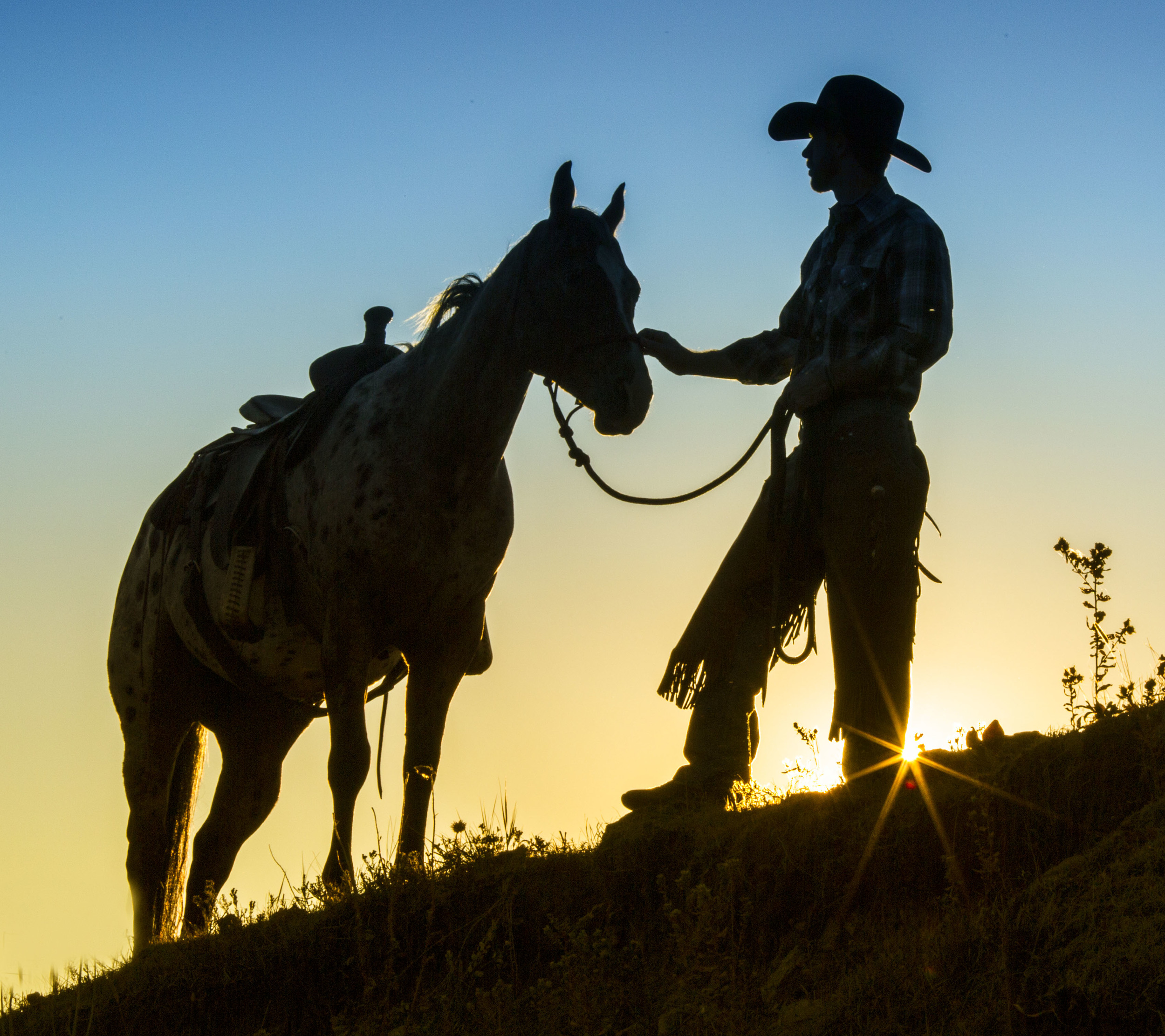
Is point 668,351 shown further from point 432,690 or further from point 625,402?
point 432,690

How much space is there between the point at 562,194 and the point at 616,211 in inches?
17.9

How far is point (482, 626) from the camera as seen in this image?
6285 millimetres

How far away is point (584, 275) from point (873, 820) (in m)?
2.68

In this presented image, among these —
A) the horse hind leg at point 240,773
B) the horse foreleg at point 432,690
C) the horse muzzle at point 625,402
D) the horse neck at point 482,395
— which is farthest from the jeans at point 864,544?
the horse hind leg at point 240,773

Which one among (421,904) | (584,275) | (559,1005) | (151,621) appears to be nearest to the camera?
(559,1005)

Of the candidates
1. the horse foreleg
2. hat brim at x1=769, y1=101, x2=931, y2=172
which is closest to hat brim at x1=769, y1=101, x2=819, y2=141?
hat brim at x1=769, y1=101, x2=931, y2=172

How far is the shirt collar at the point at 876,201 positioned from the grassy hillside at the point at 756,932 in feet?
6.60

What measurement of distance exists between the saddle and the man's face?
8.52 ft

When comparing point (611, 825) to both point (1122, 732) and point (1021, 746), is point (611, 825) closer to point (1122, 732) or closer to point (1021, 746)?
point (1021, 746)

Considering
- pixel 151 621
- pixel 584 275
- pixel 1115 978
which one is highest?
pixel 584 275

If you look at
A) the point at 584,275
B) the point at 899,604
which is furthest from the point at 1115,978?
the point at 584,275

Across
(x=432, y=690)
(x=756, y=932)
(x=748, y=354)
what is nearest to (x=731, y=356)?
(x=748, y=354)

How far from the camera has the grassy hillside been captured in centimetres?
321

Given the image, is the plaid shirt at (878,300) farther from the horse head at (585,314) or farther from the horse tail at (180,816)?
the horse tail at (180,816)
